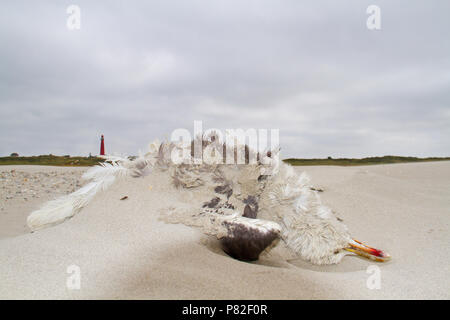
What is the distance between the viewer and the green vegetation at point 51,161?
509 inches

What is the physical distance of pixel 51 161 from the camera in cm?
1355

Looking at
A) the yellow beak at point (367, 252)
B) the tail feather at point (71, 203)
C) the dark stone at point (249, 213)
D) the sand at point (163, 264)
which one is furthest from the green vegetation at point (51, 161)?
the yellow beak at point (367, 252)

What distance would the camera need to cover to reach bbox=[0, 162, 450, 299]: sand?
1.67 m

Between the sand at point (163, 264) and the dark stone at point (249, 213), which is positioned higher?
the dark stone at point (249, 213)

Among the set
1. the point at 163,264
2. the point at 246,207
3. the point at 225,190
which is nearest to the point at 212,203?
the point at 225,190

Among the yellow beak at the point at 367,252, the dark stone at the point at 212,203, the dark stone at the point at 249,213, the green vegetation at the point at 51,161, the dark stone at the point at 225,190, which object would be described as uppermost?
the green vegetation at the point at 51,161

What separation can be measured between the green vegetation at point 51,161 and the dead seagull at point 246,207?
10.9 meters

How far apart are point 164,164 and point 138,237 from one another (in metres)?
0.85

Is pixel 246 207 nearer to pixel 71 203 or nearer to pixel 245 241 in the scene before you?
pixel 245 241

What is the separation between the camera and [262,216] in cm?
256

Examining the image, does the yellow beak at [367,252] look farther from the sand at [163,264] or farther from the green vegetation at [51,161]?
the green vegetation at [51,161]
